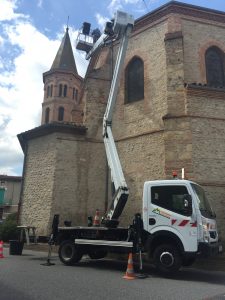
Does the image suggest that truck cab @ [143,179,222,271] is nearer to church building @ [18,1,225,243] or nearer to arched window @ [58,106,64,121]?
church building @ [18,1,225,243]

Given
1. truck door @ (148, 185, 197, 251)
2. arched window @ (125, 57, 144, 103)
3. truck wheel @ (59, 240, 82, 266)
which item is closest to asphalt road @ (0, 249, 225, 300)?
truck wheel @ (59, 240, 82, 266)

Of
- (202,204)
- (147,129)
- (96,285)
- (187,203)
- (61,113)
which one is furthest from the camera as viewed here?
(61,113)

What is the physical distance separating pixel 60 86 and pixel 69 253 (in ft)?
117

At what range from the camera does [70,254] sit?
10.6 metres

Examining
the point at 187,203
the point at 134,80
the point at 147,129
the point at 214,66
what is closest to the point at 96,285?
the point at 187,203

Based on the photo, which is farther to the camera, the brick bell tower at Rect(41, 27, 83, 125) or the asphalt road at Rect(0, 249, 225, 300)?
the brick bell tower at Rect(41, 27, 83, 125)

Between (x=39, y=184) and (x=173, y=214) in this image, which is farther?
(x=39, y=184)

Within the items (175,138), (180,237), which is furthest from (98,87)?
(180,237)

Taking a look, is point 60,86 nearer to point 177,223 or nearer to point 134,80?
point 134,80

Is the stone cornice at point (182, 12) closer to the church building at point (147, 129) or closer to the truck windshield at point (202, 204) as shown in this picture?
the church building at point (147, 129)

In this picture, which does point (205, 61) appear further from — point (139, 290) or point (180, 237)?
point (139, 290)

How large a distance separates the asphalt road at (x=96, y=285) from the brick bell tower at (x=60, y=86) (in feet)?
116

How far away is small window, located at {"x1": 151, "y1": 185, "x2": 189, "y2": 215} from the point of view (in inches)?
357

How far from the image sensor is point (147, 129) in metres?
16.8
